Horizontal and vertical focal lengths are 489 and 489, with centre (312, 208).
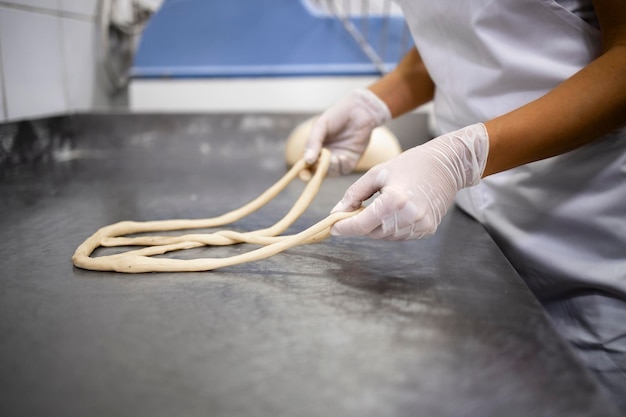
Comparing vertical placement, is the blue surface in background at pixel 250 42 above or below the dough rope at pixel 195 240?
above

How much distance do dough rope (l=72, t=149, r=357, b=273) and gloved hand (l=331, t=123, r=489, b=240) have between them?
0.03 meters

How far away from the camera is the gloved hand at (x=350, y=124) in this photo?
952 mm

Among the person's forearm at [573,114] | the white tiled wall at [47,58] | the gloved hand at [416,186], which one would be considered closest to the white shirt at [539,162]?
the person's forearm at [573,114]

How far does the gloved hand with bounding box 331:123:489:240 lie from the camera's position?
0.57 m

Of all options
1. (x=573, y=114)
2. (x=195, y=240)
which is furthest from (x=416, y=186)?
(x=195, y=240)

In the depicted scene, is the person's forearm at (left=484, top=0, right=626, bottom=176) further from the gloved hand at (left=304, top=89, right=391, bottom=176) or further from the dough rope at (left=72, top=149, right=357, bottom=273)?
the gloved hand at (left=304, top=89, right=391, bottom=176)

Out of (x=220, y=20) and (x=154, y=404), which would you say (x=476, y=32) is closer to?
(x=154, y=404)

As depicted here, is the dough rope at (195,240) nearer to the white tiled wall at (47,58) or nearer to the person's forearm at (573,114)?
the person's forearm at (573,114)

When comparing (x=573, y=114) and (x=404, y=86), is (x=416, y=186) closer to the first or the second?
(x=573, y=114)

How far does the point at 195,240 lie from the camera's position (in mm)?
696

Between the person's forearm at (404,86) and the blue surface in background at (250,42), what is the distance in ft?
2.04

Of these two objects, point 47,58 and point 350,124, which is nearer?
point 350,124

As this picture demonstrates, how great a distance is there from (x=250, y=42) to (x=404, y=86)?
31.6 inches

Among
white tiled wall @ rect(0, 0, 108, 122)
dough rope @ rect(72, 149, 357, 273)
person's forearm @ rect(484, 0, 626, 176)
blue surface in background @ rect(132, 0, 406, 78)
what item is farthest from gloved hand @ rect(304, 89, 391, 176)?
white tiled wall @ rect(0, 0, 108, 122)
